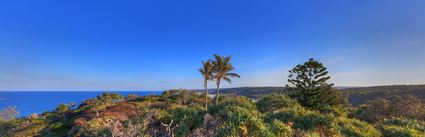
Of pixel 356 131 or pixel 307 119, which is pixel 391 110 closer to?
pixel 356 131

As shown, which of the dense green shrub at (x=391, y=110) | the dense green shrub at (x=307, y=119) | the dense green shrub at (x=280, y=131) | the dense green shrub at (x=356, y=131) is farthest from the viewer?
the dense green shrub at (x=391, y=110)

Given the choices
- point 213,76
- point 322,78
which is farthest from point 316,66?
point 213,76

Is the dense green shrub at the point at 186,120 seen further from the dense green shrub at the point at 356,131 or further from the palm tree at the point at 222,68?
the palm tree at the point at 222,68

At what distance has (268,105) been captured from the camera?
71.3 ft

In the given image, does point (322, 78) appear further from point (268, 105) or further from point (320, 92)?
point (268, 105)

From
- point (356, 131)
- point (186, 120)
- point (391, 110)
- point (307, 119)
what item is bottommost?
point (391, 110)

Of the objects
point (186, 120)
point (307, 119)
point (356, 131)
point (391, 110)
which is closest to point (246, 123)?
point (186, 120)

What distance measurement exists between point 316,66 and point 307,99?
493 centimetres

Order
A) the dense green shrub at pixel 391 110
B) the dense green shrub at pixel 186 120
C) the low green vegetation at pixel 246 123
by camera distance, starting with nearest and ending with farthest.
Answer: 1. the low green vegetation at pixel 246 123
2. the dense green shrub at pixel 186 120
3. the dense green shrub at pixel 391 110

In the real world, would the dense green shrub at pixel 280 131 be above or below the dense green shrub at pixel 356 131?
above

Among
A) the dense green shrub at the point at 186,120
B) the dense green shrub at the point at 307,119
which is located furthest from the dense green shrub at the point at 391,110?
the dense green shrub at the point at 186,120

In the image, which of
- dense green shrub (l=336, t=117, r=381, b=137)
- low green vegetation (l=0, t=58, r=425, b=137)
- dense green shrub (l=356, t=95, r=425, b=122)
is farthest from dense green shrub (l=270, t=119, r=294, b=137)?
dense green shrub (l=356, t=95, r=425, b=122)

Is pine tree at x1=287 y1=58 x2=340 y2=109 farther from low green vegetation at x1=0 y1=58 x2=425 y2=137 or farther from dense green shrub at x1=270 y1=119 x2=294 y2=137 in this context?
dense green shrub at x1=270 y1=119 x2=294 y2=137

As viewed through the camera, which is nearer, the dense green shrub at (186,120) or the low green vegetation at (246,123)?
the low green vegetation at (246,123)
